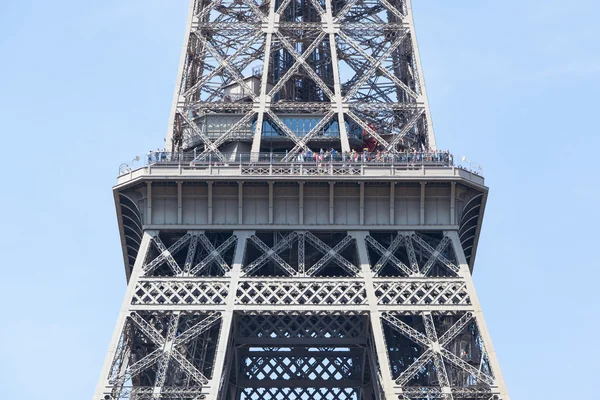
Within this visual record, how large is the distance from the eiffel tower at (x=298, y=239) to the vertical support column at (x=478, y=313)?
81mm

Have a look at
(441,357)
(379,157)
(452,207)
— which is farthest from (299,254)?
(441,357)

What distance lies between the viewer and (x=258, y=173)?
73.0 meters

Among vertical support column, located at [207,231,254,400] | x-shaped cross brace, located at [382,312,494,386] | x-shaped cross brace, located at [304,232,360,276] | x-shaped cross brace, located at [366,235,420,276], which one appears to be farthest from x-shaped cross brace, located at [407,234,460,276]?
vertical support column, located at [207,231,254,400]

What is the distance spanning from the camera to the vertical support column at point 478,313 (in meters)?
66.9

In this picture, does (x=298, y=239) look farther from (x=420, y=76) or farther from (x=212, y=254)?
(x=420, y=76)

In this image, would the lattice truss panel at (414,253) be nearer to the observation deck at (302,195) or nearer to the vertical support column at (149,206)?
the observation deck at (302,195)

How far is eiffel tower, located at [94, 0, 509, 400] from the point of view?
69.4 metres

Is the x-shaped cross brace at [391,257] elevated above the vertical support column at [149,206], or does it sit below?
below

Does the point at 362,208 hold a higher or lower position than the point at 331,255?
higher

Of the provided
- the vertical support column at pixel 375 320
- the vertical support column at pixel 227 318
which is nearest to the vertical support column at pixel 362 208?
the vertical support column at pixel 375 320

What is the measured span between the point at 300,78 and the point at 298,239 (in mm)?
12904

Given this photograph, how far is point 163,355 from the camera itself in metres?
68.0

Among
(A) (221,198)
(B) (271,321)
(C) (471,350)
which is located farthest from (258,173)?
Result: (C) (471,350)

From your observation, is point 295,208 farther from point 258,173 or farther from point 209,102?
point 209,102
